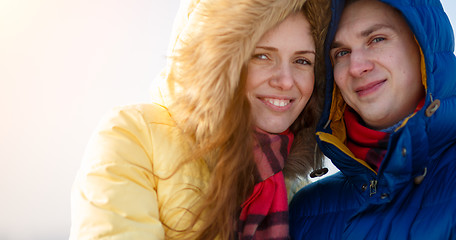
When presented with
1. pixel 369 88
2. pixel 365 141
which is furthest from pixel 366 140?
pixel 369 88

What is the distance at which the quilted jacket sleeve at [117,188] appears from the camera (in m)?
1.29

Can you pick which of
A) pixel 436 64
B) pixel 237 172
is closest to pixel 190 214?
pixel 237 172

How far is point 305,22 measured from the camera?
1.72 meters

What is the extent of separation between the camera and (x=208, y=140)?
148 cm

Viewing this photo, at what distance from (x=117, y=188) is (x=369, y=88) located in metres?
1.04

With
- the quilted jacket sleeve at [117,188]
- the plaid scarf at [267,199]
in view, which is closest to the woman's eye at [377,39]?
the plaid scarf at [267,199]

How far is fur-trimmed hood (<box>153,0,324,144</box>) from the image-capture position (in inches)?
57.6

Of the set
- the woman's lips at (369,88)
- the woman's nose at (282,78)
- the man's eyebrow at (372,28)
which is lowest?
the woman's lips at (369,88)

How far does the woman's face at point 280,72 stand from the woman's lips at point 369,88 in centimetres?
21

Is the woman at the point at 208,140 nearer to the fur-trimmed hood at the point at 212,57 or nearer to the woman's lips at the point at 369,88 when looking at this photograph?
the fur-trimmed hood at the point at 212,57

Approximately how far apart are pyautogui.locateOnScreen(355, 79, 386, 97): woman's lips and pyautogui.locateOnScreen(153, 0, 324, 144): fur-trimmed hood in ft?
1.51

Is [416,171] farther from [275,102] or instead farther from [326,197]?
[275,102]

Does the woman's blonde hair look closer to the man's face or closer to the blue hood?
the man's face

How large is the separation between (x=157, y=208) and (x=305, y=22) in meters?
0.93
